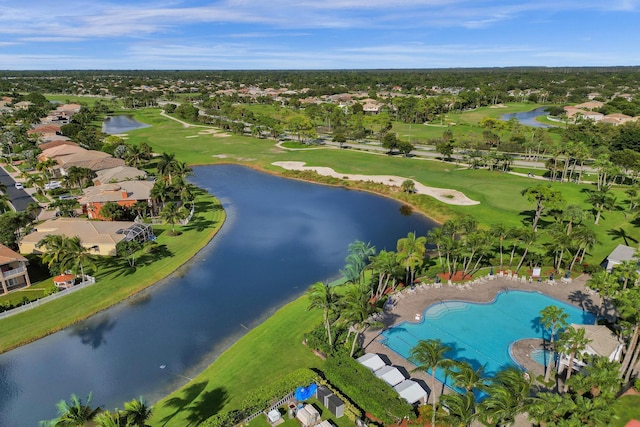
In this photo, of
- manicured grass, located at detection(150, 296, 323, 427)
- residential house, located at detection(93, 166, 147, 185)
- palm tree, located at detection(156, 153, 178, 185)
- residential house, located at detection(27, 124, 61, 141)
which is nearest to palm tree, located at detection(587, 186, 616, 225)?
manicured grass, located at detection(150, 296, 323, 427)

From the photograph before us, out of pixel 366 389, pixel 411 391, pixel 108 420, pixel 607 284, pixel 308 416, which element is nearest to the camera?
pixel 108 420

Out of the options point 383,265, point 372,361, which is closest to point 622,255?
point 383,265

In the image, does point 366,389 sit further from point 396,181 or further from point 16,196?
point 16,196

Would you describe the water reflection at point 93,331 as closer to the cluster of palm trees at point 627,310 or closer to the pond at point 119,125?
the cluster of palm trees at point 627,310

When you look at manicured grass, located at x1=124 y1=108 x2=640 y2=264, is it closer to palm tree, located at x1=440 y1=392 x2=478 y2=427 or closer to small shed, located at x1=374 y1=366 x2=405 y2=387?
small shed, located at x1=374 y1=366 x2=405 y2=387

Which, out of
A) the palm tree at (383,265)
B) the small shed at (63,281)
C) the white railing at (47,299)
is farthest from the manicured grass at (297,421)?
the small shed at (63,281)

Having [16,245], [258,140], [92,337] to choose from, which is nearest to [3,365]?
[92,337]
